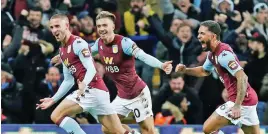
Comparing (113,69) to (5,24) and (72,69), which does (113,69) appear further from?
(5,24)

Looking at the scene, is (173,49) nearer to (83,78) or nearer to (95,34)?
(95,34)

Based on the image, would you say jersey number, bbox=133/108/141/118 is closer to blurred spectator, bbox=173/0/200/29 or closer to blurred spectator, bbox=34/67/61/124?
blurred spectator, bbox=34/67/61/124

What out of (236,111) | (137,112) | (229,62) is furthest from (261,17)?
(236,111)

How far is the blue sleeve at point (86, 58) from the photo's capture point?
1333cm

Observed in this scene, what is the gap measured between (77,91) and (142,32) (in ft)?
14.5

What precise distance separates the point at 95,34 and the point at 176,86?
2.02 m

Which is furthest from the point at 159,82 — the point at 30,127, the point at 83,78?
the point at 83,78

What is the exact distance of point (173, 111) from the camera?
16.7 m

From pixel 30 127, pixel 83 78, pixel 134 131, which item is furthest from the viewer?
pixel 30 127

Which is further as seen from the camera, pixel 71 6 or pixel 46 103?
pixel 71 6

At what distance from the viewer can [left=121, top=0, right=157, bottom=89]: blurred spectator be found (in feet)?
57.6

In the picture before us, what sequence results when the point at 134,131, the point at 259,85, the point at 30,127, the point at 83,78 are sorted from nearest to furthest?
1. the point at 83,78
2. the point at 134,131
3. the point at 30,127
4. the point at 259,85

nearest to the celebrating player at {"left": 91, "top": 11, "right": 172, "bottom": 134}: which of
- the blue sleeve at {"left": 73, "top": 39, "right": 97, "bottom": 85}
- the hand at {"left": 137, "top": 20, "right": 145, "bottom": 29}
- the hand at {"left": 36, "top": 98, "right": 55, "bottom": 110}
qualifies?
the blue sleeve at {"left": 73, "top": 39, "right": 97, "bottom": 85}

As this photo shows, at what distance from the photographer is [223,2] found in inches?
703
